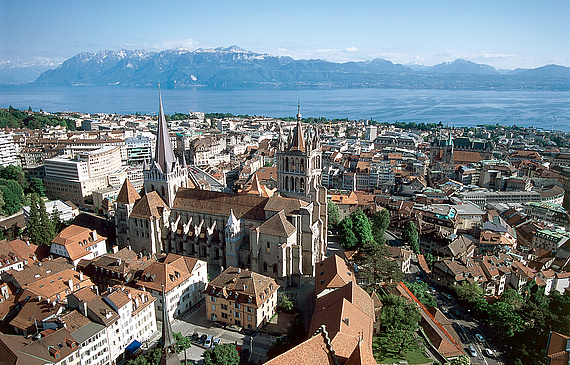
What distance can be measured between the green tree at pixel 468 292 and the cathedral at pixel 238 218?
17.5 meters

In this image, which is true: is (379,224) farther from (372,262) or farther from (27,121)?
(27,121)

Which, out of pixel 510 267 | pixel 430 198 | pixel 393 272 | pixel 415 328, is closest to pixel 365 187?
pixel 430 198

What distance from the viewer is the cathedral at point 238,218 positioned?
43.2 m

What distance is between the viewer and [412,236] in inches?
2414

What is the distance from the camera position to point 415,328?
33719mm

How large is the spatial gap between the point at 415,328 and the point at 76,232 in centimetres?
4048

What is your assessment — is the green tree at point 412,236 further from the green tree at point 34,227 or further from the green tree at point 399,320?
the green tree at point 34,227

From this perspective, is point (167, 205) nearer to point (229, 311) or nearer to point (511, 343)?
point (229, 311)

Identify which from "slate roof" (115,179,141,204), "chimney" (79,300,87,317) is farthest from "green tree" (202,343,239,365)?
"slate roof" (115,179,141,204)

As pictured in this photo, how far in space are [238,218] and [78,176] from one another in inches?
1947

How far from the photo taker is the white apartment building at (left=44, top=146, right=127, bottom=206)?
78688 mm

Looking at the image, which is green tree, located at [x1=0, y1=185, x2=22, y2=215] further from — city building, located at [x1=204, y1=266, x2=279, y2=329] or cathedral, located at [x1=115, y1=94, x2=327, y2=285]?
city building, located at [x1=204, y1=266, x2=279, y2=329]

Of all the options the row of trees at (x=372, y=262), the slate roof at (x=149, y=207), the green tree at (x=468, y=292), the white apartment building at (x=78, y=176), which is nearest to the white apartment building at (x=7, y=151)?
the white apartment building at (x=78, y=176)

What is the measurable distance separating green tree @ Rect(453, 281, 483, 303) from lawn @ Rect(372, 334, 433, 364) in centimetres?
1689
